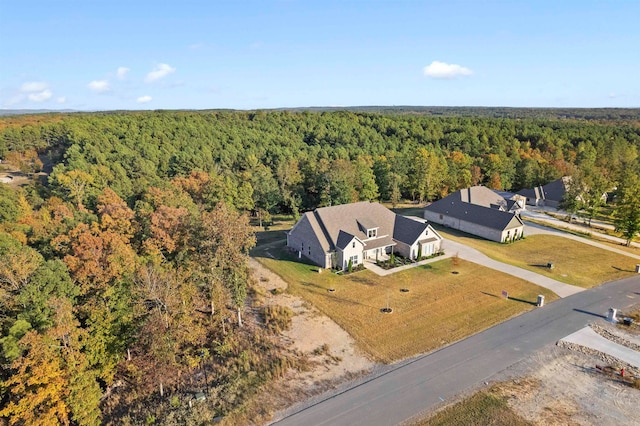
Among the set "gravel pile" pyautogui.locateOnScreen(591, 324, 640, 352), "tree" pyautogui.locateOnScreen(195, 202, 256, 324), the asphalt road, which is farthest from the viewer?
"tree" pyautogui.locateOnScreen(195, 202, 256, 324)

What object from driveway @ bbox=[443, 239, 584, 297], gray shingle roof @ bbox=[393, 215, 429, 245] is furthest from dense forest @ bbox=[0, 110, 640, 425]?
Result: driveway @ bbox=[443, 239, 584, 297]

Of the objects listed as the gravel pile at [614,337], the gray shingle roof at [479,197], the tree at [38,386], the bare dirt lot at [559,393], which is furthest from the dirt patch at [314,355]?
the gray shingle roof at [479,197]

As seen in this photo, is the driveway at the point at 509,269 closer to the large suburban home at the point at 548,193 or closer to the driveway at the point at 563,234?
the driveway at the point at 563,234

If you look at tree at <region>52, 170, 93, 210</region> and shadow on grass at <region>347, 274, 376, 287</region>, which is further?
tree at <region>52, 170, 93, 210</region>

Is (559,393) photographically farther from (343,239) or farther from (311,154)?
(311,154)

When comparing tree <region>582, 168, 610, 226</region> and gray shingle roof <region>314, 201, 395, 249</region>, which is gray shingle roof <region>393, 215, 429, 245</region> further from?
tree <region>582, 168, 610, 226</region>
